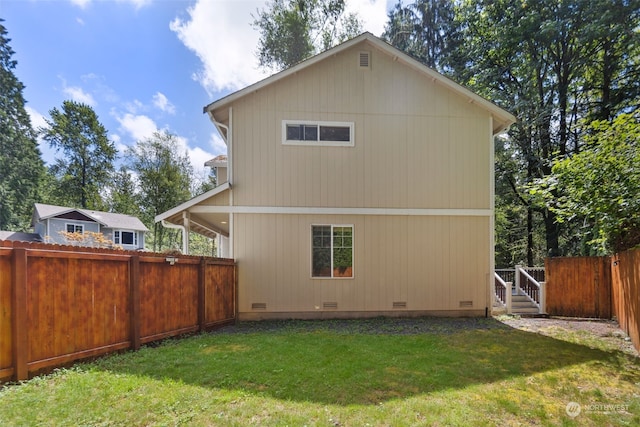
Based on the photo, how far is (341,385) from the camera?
364cm

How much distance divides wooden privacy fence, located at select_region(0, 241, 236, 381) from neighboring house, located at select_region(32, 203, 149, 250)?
22904 mm

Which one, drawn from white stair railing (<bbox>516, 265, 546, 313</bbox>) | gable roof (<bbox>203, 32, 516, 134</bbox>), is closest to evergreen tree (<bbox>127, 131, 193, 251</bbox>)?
gable roof (<bbox>203, 32, 516, 134</bbox>)

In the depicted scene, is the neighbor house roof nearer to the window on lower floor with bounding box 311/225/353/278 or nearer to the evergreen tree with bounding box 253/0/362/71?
the evergreen tree with bounding box 253/0/362/71

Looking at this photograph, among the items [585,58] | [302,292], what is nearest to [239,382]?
[302,292]

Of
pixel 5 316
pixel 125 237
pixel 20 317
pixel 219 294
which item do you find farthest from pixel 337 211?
pixel 125 237

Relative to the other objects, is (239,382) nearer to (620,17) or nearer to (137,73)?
(620,17)

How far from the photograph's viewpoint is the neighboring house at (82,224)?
23.3m

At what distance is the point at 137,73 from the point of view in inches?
695

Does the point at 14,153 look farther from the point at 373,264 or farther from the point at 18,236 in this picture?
the point at 373,264

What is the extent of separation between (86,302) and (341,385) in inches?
146

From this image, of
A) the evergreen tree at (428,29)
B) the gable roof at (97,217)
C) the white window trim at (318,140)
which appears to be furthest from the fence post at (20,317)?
the gable roof at (97,217)

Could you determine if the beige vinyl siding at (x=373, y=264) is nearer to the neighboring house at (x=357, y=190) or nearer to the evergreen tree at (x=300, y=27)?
the neighboring house at (x=357, y=190)

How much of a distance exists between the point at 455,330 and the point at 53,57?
87.2ft

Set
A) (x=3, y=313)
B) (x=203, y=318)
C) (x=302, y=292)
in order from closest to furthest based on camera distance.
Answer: (x=3, y=313) → (x=203, y=318) → (x=302, y=292)
